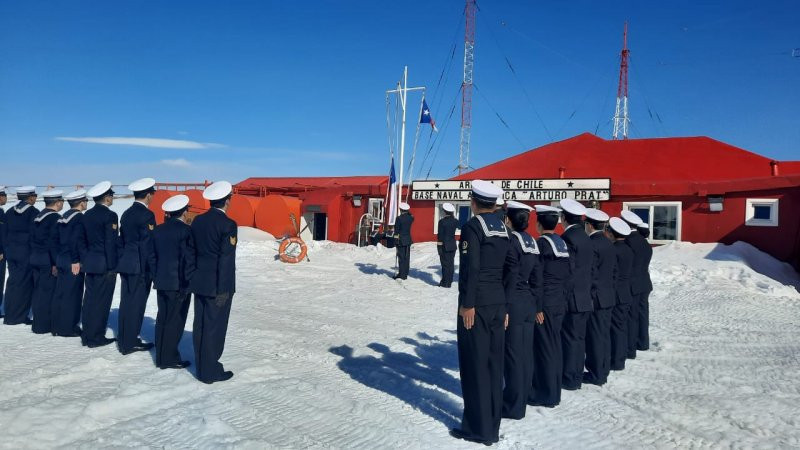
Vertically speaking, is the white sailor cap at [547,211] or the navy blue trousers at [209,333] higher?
the white sailor cap at [547,211]

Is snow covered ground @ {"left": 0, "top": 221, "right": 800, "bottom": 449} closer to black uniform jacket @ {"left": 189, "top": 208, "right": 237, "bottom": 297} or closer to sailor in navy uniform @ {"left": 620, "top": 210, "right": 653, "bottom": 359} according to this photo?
sailor in navy uniform @ {"left": 620, "top": 210, "right": 653, "bottom": 359}

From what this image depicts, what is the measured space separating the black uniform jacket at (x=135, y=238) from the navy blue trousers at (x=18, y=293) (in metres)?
2.14

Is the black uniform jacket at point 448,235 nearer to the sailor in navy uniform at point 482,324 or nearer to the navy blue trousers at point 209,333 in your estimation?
the navy blue trousers at point 209,333

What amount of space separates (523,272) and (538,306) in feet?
1.46

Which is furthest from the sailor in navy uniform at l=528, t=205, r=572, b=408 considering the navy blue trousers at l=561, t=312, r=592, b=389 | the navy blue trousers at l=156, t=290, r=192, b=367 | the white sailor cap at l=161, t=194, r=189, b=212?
the white sailor cap at l=161, t=194, r=189, b=212

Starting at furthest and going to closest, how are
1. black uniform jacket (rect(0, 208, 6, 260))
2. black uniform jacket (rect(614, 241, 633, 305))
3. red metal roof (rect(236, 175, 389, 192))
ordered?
red metal roof (rect(236, 175, 389, 192)) → black uniform jacket (rect(0, 208, 6, 260)) → black uniform jacket (rect(614, 241, 633, 305))

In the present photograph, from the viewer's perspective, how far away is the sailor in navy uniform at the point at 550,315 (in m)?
4.96

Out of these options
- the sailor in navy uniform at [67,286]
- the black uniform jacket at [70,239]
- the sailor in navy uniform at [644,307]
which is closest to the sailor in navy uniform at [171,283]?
the black uniform jacket at [70,239]

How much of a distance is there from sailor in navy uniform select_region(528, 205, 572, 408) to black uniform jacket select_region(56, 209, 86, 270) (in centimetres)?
511

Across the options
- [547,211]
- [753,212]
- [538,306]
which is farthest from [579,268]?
[753,212]

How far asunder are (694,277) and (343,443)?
1067 cm

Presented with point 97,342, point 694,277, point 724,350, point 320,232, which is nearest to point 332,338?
point 97,342

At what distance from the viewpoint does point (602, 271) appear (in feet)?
19.1

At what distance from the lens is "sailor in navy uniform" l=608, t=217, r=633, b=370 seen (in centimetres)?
625
